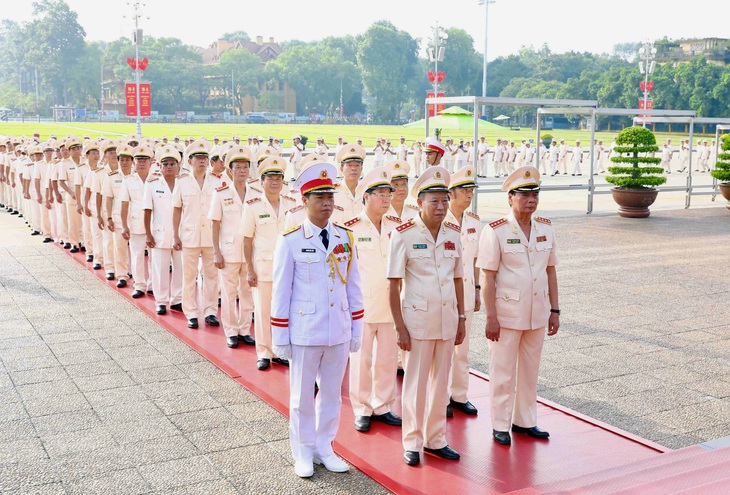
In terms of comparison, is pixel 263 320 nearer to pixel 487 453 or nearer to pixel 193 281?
pixel 193 281

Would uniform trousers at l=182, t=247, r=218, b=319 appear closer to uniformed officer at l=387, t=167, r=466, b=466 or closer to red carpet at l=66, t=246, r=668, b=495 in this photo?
red carpet at l=66, t=246, r=668, b=495

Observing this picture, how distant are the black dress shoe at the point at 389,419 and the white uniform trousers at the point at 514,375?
2.19 ft

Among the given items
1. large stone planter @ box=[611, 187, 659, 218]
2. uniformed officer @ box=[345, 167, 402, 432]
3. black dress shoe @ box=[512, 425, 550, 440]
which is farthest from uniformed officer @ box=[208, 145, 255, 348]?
large stone planter @ box=[611, 187, 659, 218]

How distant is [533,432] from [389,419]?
0.98 metres

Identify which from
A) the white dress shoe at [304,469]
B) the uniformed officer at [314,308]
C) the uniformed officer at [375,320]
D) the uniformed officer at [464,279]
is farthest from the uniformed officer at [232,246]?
the white dress shoe at [304,469]

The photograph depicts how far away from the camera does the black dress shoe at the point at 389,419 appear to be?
540 centimetres

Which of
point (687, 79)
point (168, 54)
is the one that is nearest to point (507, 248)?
point (687, 79)

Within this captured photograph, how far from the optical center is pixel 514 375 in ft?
16.9

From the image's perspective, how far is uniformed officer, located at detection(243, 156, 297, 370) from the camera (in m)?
6.68

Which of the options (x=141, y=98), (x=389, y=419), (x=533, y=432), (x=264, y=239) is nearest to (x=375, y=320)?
(x=389, y=419)

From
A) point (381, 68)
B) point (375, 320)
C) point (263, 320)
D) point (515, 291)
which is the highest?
point (381, 68)

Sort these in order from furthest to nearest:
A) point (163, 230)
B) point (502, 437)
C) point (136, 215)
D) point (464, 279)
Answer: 1. point (136, 215)
2. point (163, 230)
3. point (464, 279)
4. point (502, 437)

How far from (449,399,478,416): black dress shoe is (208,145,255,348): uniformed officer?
7.96 ft

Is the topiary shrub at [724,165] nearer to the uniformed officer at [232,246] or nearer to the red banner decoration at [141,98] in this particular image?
the uniformed officer at [232,246]
